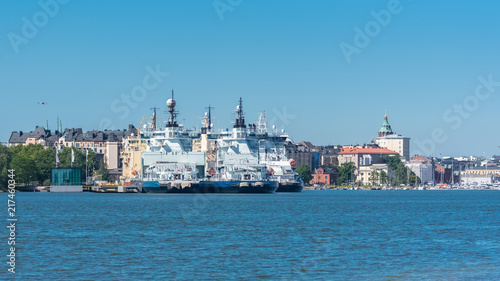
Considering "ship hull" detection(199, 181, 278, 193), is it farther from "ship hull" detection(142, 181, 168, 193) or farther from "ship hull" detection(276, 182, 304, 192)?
"ship hull" detection(276, 182, 304, 192)

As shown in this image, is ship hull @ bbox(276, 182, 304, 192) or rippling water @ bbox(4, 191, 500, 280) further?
ship hull @ bbox(276, 182, 304, 192)

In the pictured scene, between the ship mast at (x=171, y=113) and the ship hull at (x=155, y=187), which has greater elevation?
the ship mast at (x=171, y=113)

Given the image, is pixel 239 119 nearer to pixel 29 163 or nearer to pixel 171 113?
pixel 171 113


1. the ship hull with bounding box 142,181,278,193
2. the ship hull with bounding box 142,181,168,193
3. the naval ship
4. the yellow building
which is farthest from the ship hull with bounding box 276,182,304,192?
the yellow building

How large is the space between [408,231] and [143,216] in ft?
74.8

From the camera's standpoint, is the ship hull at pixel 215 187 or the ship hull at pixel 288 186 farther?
the ship hull at pixel 288 186

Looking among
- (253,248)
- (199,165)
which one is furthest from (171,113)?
(253,248)

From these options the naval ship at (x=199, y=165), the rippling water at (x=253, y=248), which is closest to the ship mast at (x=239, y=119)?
the naval ship at (x=199, y=165)

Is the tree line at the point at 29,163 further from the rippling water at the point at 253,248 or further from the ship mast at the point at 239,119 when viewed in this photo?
the rippling water at the point at 253,248

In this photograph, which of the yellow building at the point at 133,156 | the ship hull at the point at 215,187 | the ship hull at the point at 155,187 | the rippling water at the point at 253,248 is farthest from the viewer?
the yellow building at the point at 133,156

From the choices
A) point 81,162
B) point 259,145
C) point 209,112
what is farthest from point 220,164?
point 81,162

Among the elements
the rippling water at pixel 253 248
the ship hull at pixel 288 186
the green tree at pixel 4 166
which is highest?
the green tree at pixel 4 166

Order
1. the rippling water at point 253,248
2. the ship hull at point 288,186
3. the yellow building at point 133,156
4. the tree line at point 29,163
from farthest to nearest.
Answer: the yellow building at point 133,156 < the tree line at point 29,163 < the ship hull at point 288,186 < the rippling water at point 253,248

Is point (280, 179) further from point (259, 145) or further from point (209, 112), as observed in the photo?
point (209, 112)
